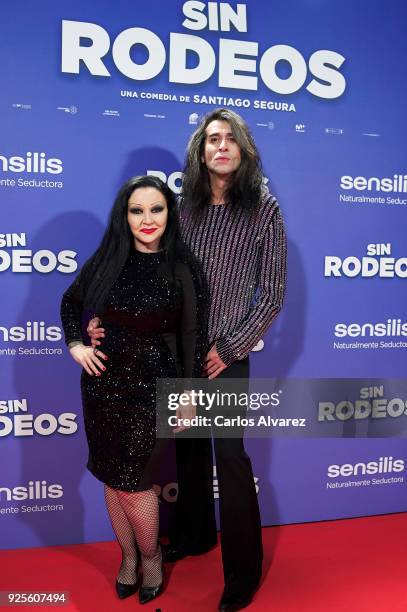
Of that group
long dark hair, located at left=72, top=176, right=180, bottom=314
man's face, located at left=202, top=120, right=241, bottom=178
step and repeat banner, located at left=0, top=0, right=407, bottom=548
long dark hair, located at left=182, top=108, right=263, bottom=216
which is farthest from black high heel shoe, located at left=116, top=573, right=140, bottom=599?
man's face, located at left=202, top=120, right=241, bottom=178

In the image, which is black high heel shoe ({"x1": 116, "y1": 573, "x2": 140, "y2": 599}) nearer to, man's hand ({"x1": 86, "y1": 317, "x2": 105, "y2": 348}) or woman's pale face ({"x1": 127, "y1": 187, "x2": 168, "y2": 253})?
man's hand ({"x1": 86, "y1": 317, "x2": 105, "y2": 348})

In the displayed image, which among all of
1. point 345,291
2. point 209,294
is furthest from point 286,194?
point 209,294

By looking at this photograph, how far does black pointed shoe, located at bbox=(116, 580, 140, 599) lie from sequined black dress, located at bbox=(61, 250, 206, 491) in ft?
1.53

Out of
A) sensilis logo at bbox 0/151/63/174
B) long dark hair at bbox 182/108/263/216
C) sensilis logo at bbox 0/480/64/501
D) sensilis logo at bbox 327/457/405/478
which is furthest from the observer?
sensilis logo at bbox 327/457/405/478

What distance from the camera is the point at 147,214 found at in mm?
1912

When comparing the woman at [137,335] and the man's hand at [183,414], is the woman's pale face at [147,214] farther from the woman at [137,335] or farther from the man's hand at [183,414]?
Result: the man's hand at [183,414]

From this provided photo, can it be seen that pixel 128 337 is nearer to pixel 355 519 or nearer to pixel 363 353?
pixel 363 353

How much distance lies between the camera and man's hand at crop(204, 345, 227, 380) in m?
1.99

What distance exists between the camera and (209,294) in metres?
2.04

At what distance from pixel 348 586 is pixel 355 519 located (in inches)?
25.1

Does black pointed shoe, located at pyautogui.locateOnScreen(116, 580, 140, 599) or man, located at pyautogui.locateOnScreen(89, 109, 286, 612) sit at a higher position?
man, located at pyautogui.locateOnScreen(89, 109, 286, 612)

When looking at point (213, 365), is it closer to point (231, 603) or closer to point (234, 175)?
point (234, 175)

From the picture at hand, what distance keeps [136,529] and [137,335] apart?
73cm

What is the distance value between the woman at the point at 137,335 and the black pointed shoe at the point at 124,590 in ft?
0.78
